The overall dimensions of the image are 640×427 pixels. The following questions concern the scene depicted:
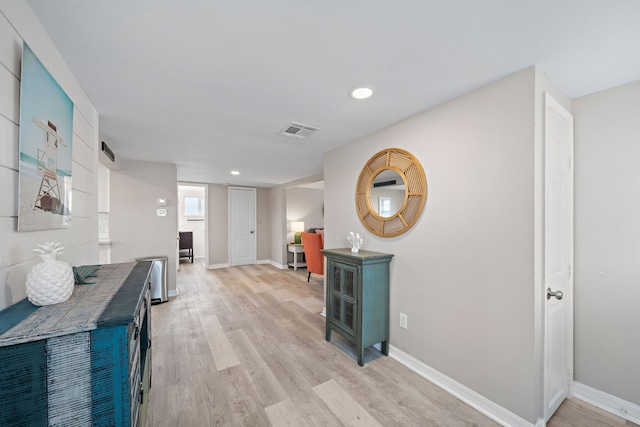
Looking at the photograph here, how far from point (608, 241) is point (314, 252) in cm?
381

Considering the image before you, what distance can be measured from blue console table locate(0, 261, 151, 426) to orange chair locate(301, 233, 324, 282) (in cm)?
394

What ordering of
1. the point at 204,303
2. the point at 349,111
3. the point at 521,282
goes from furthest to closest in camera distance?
the point at 204,303 < the point at 349,111 < the point at 521,282

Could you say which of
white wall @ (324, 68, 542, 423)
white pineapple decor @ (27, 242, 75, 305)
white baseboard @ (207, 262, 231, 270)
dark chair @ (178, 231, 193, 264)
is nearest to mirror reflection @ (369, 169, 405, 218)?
white wall @ (324, 68, 542, 423)

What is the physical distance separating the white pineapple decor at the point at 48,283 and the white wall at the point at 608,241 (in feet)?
9.83

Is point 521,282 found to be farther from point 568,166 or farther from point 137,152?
point 137,152

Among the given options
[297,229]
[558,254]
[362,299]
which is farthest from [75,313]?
[297,229]

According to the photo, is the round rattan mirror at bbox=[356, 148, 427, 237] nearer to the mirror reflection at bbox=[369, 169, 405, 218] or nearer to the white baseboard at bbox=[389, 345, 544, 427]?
the mirror reflection at bbox=[369, 169, 405, 218]

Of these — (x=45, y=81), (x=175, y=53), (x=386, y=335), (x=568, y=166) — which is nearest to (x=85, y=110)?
(x=45, y=81)

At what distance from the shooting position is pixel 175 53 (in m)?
1.38

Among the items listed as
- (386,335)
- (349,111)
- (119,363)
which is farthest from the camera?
(386,335)

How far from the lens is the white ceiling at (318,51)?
110 centimetres

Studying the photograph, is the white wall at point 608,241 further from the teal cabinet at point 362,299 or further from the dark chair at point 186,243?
the dark chair at point 186,243

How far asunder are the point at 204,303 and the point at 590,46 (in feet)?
15.3

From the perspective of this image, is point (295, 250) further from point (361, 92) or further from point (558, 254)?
point (558, 254)
